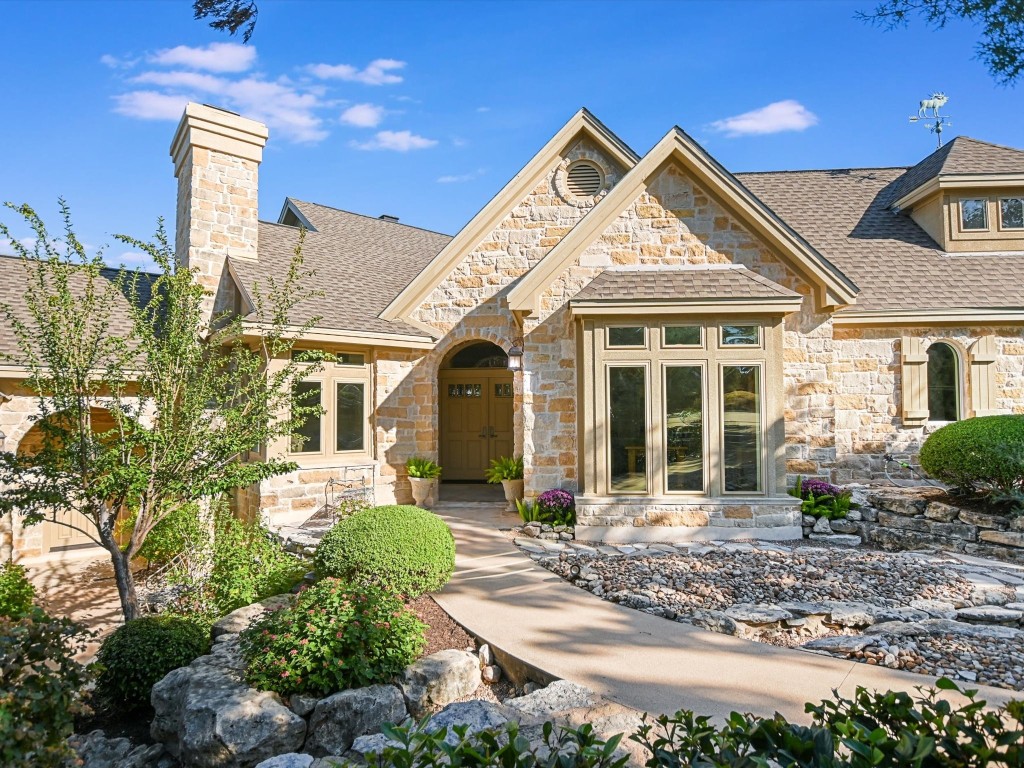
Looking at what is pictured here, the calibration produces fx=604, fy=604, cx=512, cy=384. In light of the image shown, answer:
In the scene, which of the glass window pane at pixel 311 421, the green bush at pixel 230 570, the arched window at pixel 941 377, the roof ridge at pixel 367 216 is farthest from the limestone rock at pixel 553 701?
the roof ridge at pixel 367 216

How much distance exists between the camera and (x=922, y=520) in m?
8.71

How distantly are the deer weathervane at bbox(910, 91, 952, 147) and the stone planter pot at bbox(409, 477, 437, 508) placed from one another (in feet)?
55.4

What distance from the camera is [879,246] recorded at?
1295 cm

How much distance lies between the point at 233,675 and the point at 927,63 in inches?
311

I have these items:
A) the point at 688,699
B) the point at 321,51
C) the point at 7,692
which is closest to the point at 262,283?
the point at 321,51

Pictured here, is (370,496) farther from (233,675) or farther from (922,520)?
(922,520)

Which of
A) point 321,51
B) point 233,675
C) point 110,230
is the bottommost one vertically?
point 233,675

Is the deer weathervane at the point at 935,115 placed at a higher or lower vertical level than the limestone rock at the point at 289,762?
higher

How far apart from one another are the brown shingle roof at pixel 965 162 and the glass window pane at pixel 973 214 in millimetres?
631

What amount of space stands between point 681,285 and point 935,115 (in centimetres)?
1345

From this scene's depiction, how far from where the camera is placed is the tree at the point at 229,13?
13.0 feet

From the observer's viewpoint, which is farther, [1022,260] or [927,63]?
[1022,260]

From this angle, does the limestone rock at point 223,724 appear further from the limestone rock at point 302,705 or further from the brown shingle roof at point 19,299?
the brown shingle roof at point 19,299

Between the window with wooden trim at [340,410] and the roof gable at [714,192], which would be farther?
the window with wooden trim at [340,410]
